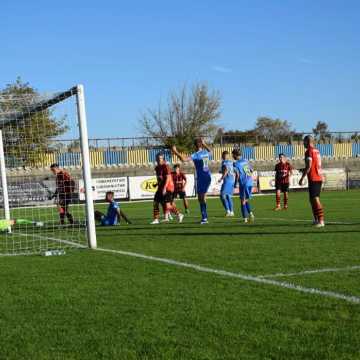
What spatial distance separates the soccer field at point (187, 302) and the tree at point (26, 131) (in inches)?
147

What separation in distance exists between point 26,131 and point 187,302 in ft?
33.0

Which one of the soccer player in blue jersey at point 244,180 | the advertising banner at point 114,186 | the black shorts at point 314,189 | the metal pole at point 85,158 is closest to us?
the metal pole at point 85,158

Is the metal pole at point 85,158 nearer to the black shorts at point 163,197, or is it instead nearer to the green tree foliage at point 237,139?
the black shorts at point 163,197

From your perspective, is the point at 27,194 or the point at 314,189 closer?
the point at 314,189

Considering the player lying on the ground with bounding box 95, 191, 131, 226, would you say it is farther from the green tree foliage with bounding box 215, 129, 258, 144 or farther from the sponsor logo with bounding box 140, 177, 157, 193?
the green tree foliage with bounding box 215, 129, 258, 144

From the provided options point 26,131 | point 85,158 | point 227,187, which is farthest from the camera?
point 227,187

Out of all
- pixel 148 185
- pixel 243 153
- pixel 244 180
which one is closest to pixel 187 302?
pixel 244 180

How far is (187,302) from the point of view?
5.42m

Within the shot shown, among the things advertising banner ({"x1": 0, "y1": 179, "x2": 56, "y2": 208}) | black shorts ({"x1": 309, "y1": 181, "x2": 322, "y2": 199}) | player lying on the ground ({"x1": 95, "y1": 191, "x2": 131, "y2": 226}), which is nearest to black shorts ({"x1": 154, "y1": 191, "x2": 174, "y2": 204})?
player lying on the ground ({"x1": 95, "y1": 191, "x2": 131, "y2": 226})

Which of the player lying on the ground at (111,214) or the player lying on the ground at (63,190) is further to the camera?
the player lying on the ground at (111,214)

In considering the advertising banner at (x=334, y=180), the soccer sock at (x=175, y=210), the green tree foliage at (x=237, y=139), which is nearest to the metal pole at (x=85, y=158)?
the soccer sock at (x=175, y=210)

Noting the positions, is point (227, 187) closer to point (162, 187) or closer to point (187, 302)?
point (162, 187)

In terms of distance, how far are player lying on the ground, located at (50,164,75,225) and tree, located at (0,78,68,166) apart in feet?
2.80

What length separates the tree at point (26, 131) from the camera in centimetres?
1180
